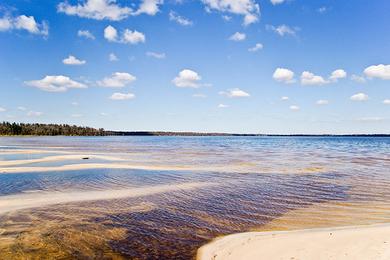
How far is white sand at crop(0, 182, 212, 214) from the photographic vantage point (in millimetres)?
13992

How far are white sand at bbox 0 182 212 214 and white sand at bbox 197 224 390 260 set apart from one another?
7639mm

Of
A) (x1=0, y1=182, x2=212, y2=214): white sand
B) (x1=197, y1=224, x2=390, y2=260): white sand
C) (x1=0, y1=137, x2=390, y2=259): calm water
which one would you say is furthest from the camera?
(x1=0, y1=182, x2=212, y2=214): white sand

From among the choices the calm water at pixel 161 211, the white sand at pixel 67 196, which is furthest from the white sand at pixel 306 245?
the white sand at pixel 67 196

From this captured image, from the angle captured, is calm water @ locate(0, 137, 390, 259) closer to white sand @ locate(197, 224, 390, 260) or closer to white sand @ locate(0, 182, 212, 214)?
white sand @ locate(0, 182, 212, 214)

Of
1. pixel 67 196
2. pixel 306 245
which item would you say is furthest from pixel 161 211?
pixel 306 245

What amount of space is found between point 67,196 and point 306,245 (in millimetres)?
10973

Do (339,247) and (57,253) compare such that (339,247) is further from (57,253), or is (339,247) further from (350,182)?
(350,182)

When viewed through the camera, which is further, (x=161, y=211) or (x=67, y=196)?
(x=67, y=196)

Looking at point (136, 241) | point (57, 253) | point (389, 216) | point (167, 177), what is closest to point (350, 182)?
point (389, 216)

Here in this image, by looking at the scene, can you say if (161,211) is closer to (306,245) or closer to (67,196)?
(67,196)

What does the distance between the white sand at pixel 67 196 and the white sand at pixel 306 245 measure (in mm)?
7639

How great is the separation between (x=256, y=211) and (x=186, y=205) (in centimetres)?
274

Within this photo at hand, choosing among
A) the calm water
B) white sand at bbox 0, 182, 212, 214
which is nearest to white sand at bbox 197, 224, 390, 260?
the calm water

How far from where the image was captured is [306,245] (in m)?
8.50
